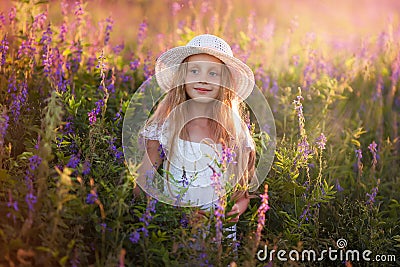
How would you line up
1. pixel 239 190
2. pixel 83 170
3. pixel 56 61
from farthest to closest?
pixel 56 61 → pixel 239 190 → pixel 83 170

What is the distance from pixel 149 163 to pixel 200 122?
0.39 metres

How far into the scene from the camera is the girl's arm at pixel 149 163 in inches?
111

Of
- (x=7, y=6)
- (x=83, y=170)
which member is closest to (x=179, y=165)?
(x=83, y=170)

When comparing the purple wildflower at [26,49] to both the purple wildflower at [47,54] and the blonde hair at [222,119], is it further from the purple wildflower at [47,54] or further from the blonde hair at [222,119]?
the blonde hair at [222,119]

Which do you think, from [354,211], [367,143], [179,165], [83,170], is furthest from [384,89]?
[83,170]

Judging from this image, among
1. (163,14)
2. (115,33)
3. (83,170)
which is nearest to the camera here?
(83,170)

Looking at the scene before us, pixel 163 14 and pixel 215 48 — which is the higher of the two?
pixel 163 14

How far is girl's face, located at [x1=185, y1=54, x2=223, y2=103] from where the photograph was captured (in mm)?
3016

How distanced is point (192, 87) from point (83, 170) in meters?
0.81

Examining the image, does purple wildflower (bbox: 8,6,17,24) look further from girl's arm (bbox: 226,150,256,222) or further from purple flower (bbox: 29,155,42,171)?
girl's arm (bbox: 226,150,256,222)

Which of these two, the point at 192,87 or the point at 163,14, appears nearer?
the point at 192,87

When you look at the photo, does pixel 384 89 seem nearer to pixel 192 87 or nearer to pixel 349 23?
pixel 192 87

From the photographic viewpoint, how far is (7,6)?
423 cm

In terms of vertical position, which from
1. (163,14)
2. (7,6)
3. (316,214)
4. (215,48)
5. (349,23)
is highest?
(349,23)
